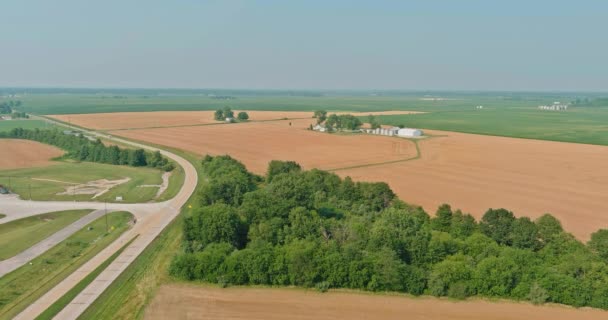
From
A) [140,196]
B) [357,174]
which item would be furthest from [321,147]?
[140,196]

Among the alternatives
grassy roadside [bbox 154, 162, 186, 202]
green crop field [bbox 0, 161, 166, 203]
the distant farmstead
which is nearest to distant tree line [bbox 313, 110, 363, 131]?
the distant farmstead

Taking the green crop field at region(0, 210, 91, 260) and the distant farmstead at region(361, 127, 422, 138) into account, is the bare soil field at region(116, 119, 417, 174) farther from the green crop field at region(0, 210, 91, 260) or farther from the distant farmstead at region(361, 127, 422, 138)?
the green crop field at region(0, 210, 91, 260)

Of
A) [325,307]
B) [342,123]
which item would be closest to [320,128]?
[342,123]

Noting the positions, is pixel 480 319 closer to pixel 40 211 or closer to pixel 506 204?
pixel 506 204

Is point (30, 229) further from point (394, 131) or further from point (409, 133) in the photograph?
point (394, 131)

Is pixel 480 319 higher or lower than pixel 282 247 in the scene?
lower

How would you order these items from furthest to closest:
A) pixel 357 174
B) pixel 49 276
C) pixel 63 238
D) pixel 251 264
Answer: pixel 357 174
pixel 63 238
pixel 49 276
pixel 251 264
